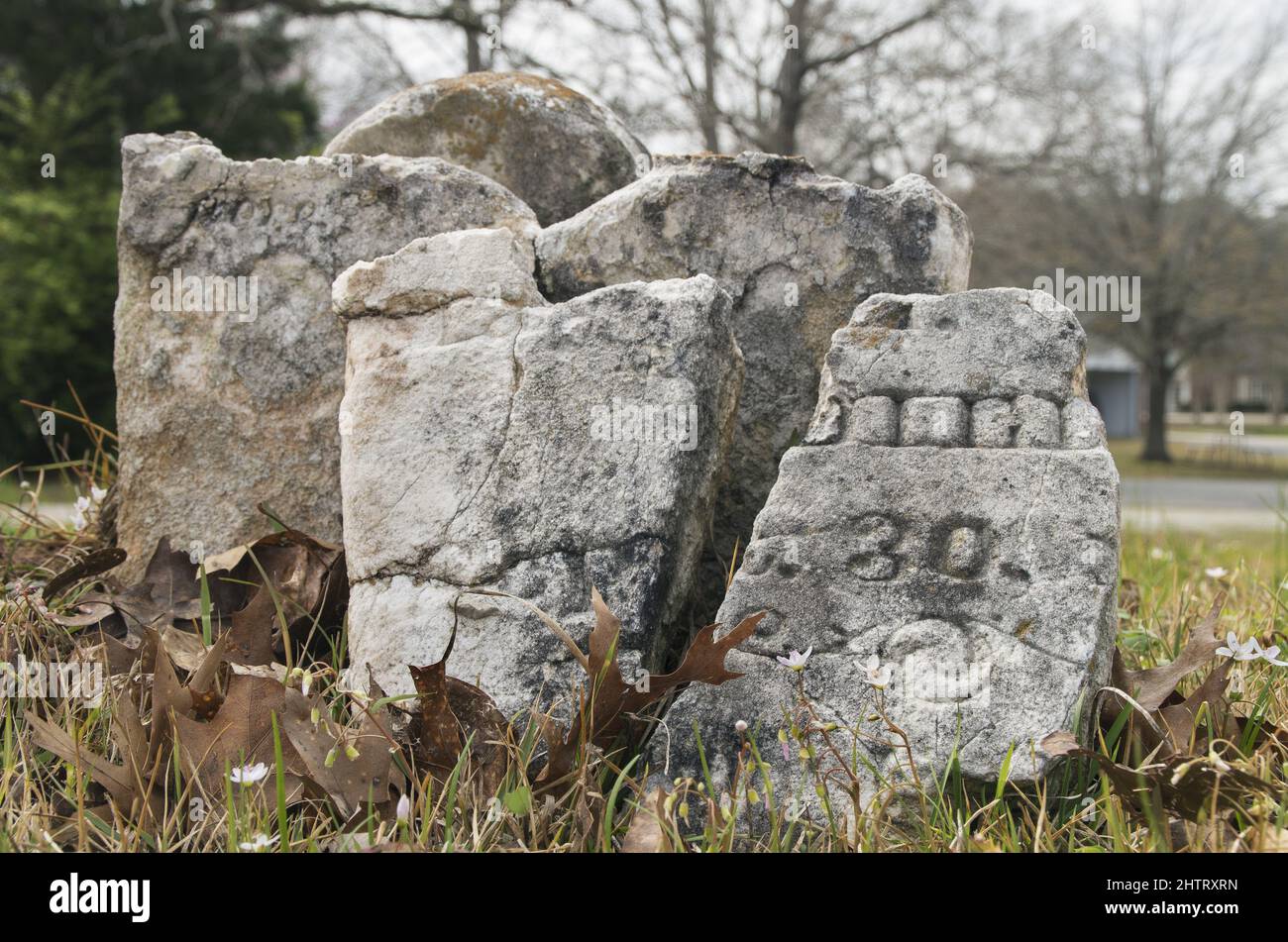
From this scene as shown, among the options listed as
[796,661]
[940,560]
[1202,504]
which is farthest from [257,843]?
[1202,504]

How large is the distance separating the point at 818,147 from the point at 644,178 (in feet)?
33.1

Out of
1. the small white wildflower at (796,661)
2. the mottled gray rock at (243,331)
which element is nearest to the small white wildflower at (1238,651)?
the small white wildflower at (796,661)

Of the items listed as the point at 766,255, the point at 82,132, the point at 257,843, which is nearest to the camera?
the point at 257,843

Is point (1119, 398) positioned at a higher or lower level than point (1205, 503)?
higher

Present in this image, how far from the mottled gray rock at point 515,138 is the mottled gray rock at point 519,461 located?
0.99 m

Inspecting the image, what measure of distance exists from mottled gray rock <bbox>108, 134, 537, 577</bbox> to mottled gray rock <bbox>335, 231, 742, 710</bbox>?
1.94 feet

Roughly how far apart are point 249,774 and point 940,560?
4.49ft

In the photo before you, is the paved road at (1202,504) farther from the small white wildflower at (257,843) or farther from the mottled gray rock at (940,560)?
the small white wildflower at (257,843)

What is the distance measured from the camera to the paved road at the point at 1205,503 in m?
8.52

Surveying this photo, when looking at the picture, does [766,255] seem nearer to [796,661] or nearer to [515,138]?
[515,138]

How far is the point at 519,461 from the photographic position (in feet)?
7.70

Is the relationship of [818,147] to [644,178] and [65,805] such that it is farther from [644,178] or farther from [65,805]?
[65,805]

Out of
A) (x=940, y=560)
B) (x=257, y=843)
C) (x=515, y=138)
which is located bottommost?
(x=257, y=843)

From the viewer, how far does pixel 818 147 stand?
1230 cm
